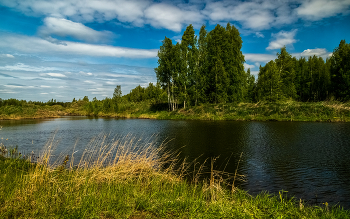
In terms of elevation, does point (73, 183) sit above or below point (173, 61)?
below

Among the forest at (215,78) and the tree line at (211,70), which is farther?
the tree line at (211,70)

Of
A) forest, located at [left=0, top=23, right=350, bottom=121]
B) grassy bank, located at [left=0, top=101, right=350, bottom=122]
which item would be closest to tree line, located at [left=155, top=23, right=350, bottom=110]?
forest, located at [left=0, top=23, right=350, bottom=121]

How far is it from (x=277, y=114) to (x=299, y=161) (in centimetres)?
2593

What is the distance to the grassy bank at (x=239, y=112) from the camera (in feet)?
106

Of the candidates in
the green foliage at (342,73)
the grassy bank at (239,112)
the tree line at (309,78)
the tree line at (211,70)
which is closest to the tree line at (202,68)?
the tree line at (211,70)

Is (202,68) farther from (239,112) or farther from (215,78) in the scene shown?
(239,112)

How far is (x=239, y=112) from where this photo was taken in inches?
1512

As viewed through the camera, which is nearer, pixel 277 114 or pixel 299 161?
pixel 299 161

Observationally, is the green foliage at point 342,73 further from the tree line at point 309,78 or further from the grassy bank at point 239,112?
the grassy bank at point 239,112

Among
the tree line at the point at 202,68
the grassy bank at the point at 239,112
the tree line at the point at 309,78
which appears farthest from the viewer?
the tree line at the point at 309,78

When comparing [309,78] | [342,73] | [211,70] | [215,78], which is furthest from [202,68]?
[309,78]

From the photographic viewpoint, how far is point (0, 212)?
4.62 metres

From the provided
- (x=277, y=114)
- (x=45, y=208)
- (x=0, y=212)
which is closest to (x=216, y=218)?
(x=45, y=208)

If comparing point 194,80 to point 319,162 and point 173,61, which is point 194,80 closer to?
point 173,61
